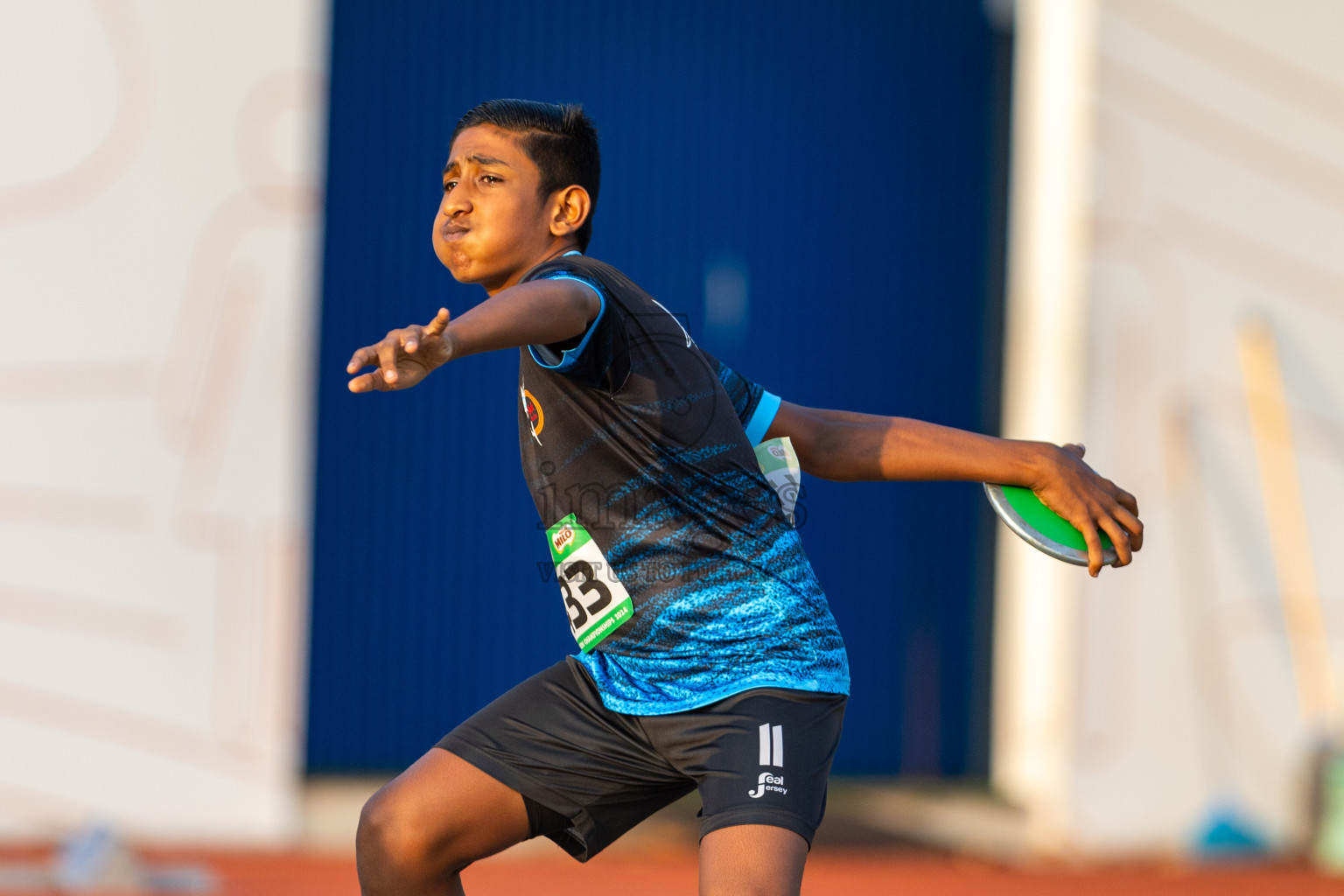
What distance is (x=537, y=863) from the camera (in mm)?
6066

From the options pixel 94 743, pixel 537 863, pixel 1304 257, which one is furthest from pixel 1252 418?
pixel 94 743

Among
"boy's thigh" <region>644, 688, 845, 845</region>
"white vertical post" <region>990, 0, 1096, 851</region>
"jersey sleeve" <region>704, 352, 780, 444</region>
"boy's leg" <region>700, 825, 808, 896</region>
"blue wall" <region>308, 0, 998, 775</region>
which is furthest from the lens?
"white vertical post" <region>990, 0, 1096, 851</region>

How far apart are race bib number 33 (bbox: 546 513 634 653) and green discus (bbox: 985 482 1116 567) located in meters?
0.78

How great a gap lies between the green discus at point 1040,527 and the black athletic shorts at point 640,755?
512mm

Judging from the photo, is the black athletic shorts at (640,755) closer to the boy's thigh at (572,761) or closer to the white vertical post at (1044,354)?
the boy's thigh at (572,761)

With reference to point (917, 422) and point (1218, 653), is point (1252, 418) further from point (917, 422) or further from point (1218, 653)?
point (917, 422)

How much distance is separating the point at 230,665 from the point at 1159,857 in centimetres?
437

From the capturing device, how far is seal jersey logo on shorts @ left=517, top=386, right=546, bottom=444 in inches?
105

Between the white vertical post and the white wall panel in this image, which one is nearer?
the white wall panel

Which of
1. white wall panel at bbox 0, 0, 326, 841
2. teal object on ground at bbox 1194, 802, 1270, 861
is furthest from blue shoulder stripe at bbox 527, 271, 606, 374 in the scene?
teal object on ground at bbox 1194, 802, 1270, 861

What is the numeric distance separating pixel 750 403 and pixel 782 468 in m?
0.17

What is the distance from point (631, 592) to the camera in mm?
2723

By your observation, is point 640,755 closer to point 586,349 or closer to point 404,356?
point 586,349

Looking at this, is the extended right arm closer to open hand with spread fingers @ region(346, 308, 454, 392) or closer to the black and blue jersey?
open hand with spread fingers @ region(346, 308, 454, 392)
